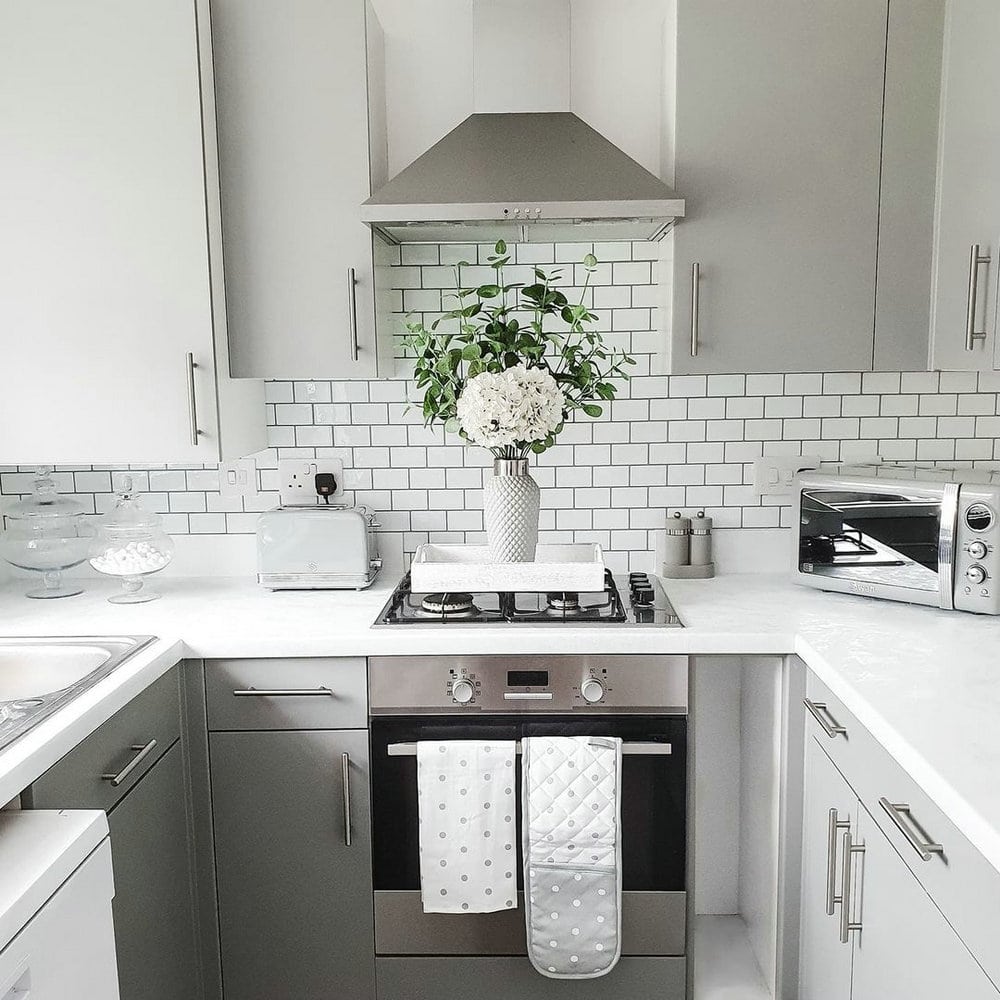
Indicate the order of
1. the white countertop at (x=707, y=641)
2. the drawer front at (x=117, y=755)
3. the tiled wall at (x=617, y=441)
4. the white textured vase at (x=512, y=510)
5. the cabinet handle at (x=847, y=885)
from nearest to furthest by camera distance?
1. the white countertop at (x=707, y=641)
2. the drawer front at (x=117, y=755)
3. the cabinet handle at (x=847, y=885)
4. the white textured vase at (x=512, y=510)
5. the tiled wall at (x=617, y=441)

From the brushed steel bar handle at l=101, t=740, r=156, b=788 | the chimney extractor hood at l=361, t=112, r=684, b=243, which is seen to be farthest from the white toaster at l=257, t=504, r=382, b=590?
the chimney extractor hood at l=361, t=112, r=684, b=243

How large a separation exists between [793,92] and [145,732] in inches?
77.4

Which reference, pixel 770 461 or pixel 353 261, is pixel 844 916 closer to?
pixel 770 461

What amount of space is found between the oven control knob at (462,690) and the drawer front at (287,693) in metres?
0.20

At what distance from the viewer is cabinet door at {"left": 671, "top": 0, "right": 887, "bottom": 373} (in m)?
2.23

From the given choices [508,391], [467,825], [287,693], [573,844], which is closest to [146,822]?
[287,693]

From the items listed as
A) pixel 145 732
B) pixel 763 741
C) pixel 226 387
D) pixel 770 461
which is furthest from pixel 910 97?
pixel 145 732

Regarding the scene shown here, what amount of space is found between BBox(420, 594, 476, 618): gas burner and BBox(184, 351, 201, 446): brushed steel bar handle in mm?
655

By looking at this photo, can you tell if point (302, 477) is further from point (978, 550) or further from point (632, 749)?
point (978, 550)

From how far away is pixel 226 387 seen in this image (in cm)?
237

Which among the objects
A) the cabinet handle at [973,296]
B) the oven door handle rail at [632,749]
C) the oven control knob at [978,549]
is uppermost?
the cabinet handle at [973,296]

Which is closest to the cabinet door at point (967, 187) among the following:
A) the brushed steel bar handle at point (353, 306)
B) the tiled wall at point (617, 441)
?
the tiled wall at point (617, 441)

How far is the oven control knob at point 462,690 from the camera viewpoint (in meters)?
2.13

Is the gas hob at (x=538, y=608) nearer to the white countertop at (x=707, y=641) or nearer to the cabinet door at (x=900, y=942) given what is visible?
the white countertop at (x=707, y=641)
